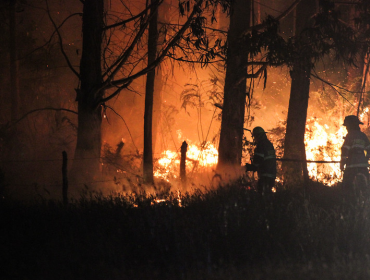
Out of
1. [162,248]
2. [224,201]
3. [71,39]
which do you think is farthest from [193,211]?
[71,39]

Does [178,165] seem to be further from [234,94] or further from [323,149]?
[234,94]

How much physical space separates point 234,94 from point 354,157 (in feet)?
12.0

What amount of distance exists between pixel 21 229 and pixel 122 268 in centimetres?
217

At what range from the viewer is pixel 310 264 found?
4.39 m

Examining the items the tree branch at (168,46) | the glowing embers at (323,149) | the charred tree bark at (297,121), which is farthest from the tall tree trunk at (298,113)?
the tree branch at (168,46)

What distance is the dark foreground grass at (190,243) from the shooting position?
4.41m

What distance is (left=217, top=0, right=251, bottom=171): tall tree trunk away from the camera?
418 inches

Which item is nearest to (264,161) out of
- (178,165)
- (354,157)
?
(354,157)

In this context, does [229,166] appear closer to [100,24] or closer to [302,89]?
[302,89]

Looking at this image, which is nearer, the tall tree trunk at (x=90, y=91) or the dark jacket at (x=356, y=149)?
the dark jacket at (x=356, y=149)

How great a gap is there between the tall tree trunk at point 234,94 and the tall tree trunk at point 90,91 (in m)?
3.47

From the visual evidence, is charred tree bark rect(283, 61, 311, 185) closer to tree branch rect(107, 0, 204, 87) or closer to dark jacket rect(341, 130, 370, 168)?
dark jacket rect(341, 130, 370, 168)

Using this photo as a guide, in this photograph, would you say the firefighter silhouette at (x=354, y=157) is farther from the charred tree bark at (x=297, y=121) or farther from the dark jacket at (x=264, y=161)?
the charred tree bark at (x=297, y=121)

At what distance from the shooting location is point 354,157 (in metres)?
8.27
